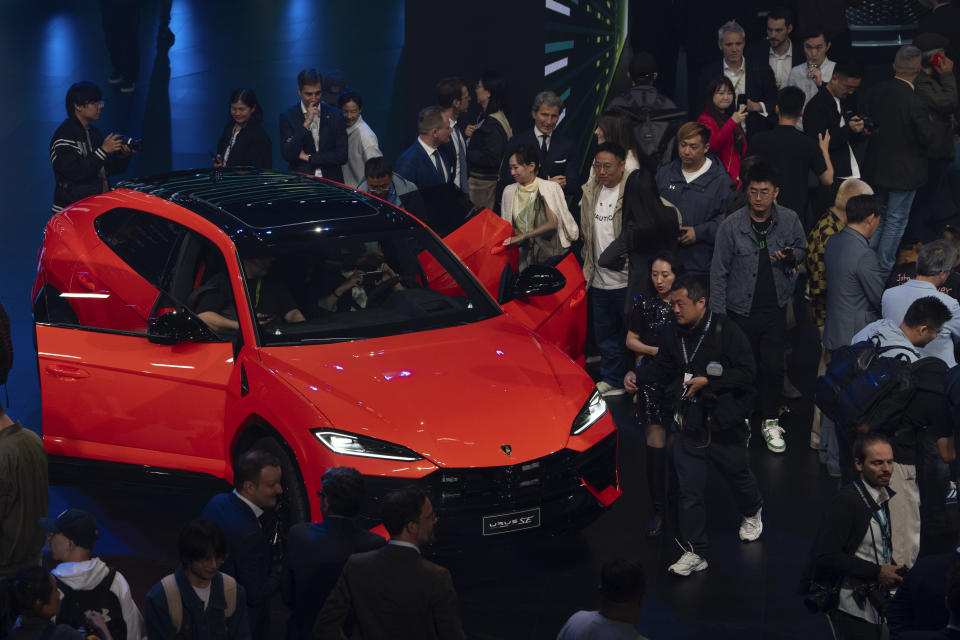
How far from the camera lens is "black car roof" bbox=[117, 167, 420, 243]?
7.21m

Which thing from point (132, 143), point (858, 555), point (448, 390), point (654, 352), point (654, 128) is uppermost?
point (654, 128)

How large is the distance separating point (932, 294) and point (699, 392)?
1.59 metres

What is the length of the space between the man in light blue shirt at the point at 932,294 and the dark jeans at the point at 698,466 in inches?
47.0

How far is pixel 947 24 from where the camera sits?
1214cm

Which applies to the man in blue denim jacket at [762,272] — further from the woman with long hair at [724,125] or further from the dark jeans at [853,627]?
the dark jeans at [853,627]

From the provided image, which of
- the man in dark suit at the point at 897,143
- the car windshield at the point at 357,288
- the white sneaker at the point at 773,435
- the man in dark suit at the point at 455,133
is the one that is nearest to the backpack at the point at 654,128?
the man in dark suit at the point at 455,133

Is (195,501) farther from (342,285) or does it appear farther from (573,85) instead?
(573,85)

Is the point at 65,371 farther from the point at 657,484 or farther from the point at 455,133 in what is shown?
the point at 455,133

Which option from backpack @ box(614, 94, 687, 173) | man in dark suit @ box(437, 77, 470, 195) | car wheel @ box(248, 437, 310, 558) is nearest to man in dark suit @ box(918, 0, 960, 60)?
backpack @ box(614, 94, 687, 173)

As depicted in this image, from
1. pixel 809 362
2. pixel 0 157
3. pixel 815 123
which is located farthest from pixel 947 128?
pixel 0 157

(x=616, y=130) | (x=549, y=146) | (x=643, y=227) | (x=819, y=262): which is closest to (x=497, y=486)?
(x=643, y=227)

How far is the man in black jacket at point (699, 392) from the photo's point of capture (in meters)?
6.58

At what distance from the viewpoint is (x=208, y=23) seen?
1905 cm

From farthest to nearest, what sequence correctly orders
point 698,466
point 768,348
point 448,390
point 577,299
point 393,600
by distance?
point 768,348 < point 577,299 < point 698,466 < point 448,390 < point 393,600
